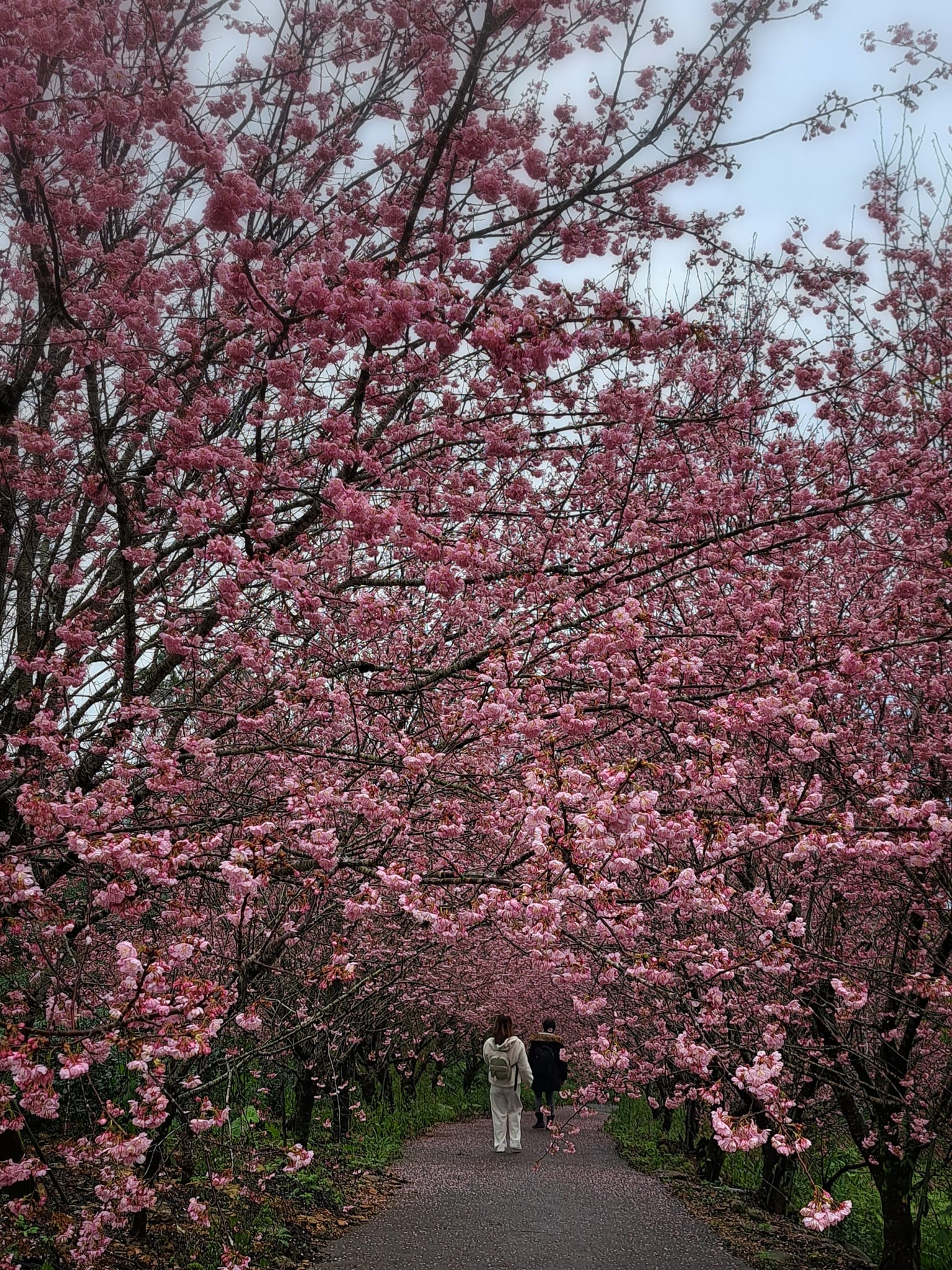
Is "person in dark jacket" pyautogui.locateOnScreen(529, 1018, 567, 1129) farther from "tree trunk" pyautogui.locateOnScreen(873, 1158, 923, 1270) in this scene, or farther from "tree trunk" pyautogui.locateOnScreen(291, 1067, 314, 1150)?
"tree trunk" pyautogui.locateOnScreen(873, 1158, 923, 1270)

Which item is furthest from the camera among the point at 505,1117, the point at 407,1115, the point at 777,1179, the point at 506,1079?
the point at 407,1115

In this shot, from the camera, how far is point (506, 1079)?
11.5 m

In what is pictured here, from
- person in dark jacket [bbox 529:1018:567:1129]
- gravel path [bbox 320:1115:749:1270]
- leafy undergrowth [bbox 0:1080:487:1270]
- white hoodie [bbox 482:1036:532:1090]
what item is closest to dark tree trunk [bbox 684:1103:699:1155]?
gravel path [bbox 320:1115:749:1270]

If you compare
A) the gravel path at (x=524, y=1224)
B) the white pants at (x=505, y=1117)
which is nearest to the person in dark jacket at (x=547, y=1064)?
the white pants at (x=505, y=1117)

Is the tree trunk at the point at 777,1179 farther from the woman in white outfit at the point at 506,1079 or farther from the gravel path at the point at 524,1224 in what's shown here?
the woman in white outfit at the point at 506,1079

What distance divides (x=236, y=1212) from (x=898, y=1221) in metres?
4.60

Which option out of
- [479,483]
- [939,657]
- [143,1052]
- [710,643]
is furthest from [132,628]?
[939,657]

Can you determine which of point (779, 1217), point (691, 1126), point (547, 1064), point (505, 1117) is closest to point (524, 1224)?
point (779, 1217)

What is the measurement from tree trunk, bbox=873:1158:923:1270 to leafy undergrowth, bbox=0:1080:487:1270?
404cm

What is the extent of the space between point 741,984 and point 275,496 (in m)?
5.73

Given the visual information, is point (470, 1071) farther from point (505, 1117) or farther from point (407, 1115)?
point (505, 1117)

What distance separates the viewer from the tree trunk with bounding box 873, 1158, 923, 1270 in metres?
6.19

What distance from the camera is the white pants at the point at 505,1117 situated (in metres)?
11.7

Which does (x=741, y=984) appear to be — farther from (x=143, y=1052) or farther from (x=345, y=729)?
(x=143, y=1052)
